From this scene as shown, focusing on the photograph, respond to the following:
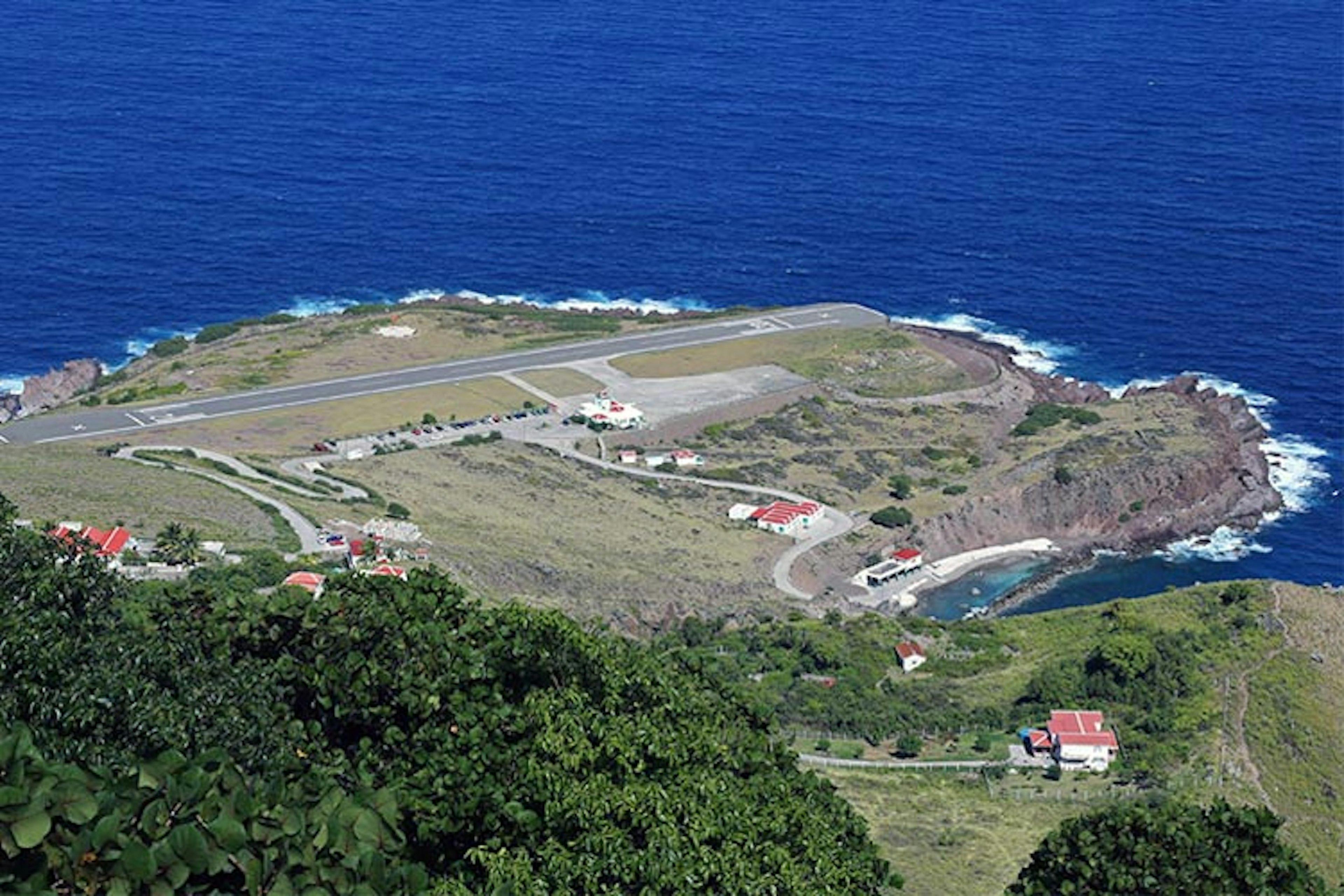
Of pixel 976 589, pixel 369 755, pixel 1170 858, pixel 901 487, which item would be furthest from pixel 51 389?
pixel 1170 858

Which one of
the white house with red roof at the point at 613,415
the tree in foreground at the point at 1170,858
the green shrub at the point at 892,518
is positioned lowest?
the green shrub at the point at 892,518

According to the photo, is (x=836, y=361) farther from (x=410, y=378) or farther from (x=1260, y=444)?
(x=410, y=378)

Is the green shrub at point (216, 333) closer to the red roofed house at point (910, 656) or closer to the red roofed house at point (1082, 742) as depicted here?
the red roofed house at point (910, 656)

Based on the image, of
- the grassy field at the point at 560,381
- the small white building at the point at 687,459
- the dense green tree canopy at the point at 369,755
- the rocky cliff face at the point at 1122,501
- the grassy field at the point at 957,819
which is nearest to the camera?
the dense green tree canopy at the point at 369,755

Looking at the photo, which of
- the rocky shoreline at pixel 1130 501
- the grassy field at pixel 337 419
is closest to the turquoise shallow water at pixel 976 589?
Answer: the rocky shoreline at pixel 1130 501

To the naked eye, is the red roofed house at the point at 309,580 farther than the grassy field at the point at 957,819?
Yes

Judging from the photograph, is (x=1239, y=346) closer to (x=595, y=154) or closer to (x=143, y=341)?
(x=595, y=154)

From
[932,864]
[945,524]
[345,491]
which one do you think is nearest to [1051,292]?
[945,524]

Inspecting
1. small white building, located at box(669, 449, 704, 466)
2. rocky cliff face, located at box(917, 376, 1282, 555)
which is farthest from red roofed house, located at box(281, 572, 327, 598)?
rocky cliff face, located at box(917, 376, 1282, 555)
